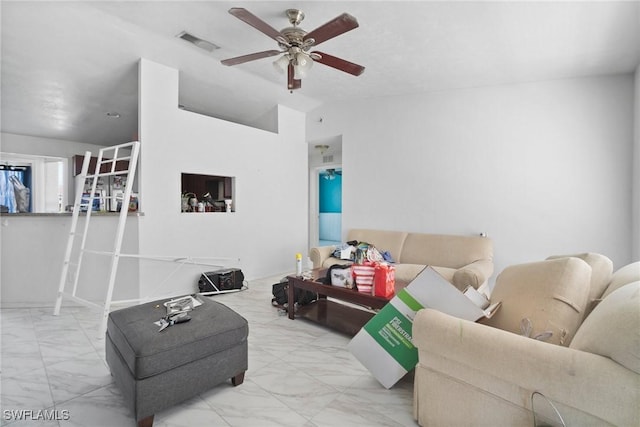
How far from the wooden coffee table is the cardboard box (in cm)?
46

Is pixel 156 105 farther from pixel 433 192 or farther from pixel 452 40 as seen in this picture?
pixel 433 192

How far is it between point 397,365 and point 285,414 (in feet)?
2.37

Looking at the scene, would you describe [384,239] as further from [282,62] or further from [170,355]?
[170,355]

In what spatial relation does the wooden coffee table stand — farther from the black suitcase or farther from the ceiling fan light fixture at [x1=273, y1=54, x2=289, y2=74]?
the ceiling fan light fixture at [x1=273, y1=54, x2=289, y2=74]

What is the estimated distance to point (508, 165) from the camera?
3920 millimetres

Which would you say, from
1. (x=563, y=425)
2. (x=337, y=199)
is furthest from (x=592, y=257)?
(x=337, y=199)

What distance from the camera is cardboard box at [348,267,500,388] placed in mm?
1682

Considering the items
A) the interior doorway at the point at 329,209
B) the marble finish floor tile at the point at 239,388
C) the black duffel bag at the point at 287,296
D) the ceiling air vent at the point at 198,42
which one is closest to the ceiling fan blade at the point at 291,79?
the ceiling air vent at the point at 198,42

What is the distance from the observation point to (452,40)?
301 centimetres

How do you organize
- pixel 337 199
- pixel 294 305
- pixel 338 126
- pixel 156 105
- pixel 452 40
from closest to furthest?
pixel 452 40
pixel 294 305
pixel 156 105
pixel 338 126
pixel 337 199

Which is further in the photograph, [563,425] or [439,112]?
[439,112]

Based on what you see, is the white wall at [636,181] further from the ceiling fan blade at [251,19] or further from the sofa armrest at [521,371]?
the ceiling fan blade at [251,19]

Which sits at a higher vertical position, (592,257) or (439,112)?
(439,112)

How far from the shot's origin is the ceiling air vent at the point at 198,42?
304 centimetres
